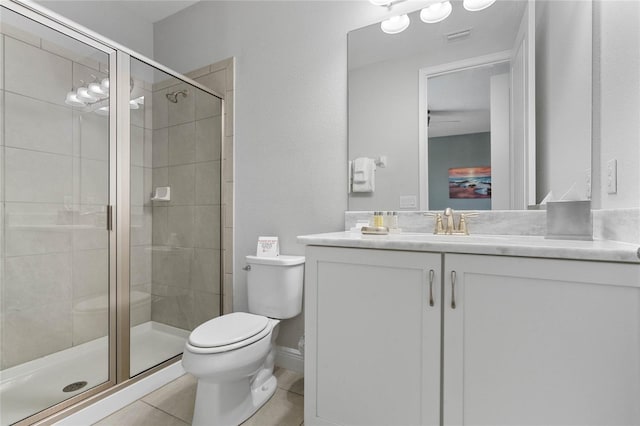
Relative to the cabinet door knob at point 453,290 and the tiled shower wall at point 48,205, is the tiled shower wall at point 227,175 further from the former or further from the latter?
the cabinet door knob at point 453,290

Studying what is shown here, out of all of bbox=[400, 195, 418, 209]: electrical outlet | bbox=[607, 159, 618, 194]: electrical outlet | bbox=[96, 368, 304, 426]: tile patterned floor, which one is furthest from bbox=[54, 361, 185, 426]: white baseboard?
bbox=[607, 159, 618, 194]: electrical outlet

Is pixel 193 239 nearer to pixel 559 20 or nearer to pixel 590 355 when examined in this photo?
pixel 590 355

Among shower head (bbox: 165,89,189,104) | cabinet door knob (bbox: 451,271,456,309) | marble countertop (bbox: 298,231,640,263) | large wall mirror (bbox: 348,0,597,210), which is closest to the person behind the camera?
marble countertop (bbox: 298,231,640,263)

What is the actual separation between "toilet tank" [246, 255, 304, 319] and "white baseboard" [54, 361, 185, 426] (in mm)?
612

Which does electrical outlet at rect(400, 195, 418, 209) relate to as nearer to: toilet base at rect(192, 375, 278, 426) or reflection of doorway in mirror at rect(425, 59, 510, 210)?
reflection of doorway in mirror at rect(425, 59, 510, 210)

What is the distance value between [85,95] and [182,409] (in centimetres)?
174

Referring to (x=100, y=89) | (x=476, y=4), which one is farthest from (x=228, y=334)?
(x=476, y=4)

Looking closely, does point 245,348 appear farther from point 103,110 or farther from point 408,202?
point 103,110

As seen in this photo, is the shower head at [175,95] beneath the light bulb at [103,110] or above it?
above

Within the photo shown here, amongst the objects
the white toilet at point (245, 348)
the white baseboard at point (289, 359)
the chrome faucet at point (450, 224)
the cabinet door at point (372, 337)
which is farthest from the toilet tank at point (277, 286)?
the chrome faucet at point (450, 224)

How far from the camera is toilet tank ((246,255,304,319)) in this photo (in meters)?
1.72

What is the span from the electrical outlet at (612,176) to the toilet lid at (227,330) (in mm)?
1495

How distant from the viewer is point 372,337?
111 cm

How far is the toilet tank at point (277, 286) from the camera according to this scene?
1.72 metres
